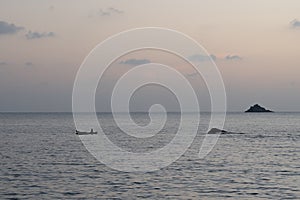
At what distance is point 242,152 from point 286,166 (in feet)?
68.4

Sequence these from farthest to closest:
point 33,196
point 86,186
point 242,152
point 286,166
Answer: point 242,152
point 286,166
point 86,186
point 33,196

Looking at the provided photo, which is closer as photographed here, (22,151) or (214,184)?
(214,184)

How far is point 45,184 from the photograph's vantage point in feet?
158

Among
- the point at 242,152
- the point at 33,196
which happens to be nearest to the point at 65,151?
the point at 242,152

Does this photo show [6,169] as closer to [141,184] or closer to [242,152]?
[141,184]

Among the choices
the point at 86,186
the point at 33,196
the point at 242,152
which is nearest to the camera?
the point at 33,196

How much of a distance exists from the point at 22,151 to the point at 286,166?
44.7 m

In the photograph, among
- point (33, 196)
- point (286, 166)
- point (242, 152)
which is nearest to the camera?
point (33, 196)

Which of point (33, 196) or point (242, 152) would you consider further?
point (242, 152)

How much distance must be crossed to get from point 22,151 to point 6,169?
25.4 metres

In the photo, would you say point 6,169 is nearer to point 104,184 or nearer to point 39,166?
point 39,166

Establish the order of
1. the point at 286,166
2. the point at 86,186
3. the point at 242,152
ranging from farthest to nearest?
1. the point at 242,152
2. the point at 286,166
3. the point at 86,186

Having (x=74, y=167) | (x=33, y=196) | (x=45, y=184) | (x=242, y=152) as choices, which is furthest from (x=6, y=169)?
(x=242, y=152)

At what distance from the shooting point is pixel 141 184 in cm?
4872
